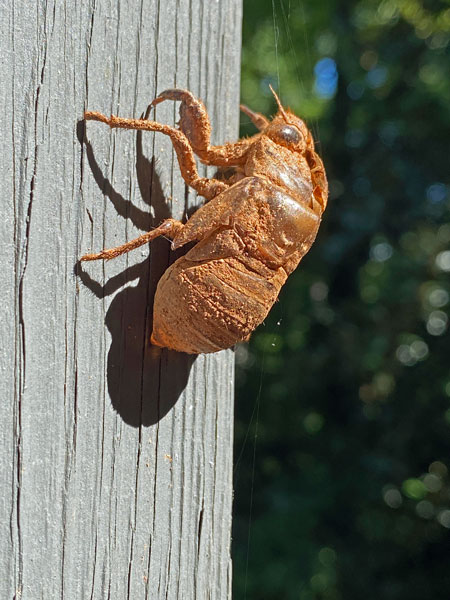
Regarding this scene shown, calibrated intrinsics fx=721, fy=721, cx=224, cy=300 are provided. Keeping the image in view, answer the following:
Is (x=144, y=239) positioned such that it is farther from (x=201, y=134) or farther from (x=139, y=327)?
(x=201, y=134)

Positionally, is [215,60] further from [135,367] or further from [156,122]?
[135,367]

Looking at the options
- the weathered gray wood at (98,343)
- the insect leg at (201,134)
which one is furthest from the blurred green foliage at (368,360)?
the weathered gray wood at (98,343)

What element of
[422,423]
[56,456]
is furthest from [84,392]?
[422,423]

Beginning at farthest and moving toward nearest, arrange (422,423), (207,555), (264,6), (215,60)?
(264,6) < (422,423) < (215,60) < (207,555)

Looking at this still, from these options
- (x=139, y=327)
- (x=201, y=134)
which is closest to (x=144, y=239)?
(x=139, y=327)

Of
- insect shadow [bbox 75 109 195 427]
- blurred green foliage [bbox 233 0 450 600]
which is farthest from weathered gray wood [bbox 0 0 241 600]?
blurred green foliage [bbox 233 0 450 600]

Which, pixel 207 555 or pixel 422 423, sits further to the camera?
pixel 422 423

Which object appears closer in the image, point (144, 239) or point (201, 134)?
point (144, 239)
